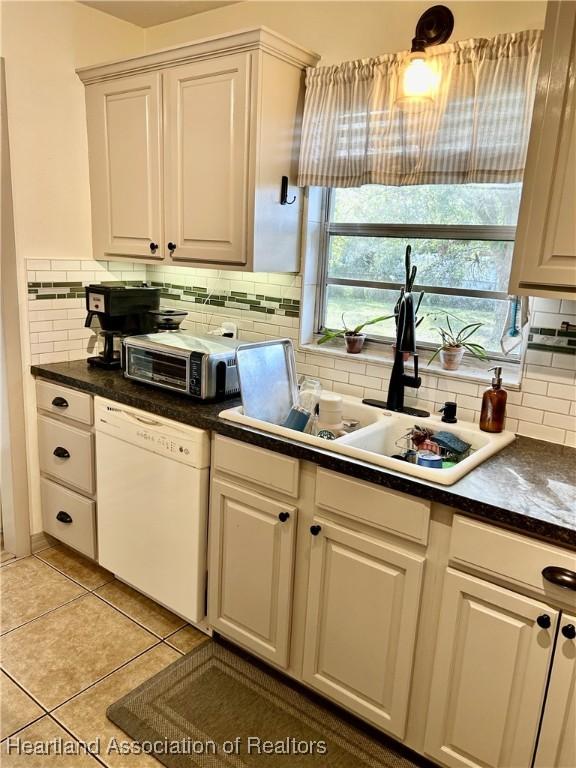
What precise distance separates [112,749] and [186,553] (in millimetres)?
653

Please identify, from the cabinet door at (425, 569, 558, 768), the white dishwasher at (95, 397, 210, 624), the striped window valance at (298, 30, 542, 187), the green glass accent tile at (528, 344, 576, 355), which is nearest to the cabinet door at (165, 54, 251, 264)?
the striped window valance at (298, 30, 542, 187)

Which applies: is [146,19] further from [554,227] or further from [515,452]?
[515,452]

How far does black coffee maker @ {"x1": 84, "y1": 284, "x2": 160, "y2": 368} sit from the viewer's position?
2680 millimetres

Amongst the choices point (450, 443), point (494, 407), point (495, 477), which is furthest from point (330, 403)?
point (495, 477)

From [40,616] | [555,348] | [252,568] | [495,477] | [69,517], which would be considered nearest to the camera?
[495,477]

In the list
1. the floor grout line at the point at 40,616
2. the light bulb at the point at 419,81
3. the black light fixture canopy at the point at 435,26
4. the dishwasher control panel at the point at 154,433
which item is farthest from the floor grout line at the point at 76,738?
the black light fixture canopy at the point at 435,26

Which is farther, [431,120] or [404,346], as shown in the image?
[404,346]

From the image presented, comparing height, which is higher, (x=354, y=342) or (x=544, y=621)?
(x=354, y=342)

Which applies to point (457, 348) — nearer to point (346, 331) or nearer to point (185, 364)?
point (346, 331)

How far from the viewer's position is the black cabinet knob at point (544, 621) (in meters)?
1.41

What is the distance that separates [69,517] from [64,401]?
561 mm

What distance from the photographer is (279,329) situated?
263 centimetres

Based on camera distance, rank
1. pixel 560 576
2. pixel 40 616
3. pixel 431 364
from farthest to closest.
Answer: pixel 40 616, pixel 431 364, pixel 560 576

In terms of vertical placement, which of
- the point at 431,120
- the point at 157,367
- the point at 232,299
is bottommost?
the point at 157,367
